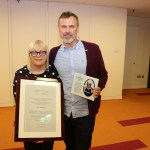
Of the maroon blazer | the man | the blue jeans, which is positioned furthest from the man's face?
the blue jeans

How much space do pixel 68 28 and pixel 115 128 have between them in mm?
2374

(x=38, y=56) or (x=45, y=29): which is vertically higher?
(x=45, y=29)

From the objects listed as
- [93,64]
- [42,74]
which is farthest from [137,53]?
[42,74]

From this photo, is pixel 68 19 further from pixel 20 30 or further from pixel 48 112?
pixel 20 30

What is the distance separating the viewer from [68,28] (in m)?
1.60

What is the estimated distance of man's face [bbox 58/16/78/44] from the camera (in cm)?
159

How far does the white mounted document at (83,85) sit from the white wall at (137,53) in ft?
16.3

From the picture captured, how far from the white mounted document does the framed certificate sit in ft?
0.42

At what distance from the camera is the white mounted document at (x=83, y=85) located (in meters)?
1.65

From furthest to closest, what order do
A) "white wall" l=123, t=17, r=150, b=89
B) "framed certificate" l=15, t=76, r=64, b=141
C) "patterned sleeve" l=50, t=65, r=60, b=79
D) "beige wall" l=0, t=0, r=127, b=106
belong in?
"white wall" l=123, t=17, r=150, b=89 < "beige wall" l=0, t=0, r=127, b=106 < "patterned sleeve" l=50, t=65, r=60, b=79 < "framed certificate" l=15, t=76, r=64, b=141

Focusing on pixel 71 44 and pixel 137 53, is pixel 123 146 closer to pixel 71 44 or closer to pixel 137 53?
pixel 71 44

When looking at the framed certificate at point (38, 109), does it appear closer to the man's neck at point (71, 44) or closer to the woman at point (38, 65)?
the woman at point (38, 65)

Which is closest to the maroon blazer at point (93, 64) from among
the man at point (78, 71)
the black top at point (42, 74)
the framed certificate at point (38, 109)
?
the man at point (78, 71)

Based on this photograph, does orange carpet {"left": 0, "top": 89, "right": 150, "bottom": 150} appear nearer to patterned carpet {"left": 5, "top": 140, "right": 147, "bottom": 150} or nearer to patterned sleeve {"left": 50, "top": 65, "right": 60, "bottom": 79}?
patterned carpet {"left": 5, "top": 140, "right": 147, "bottom": 150}
